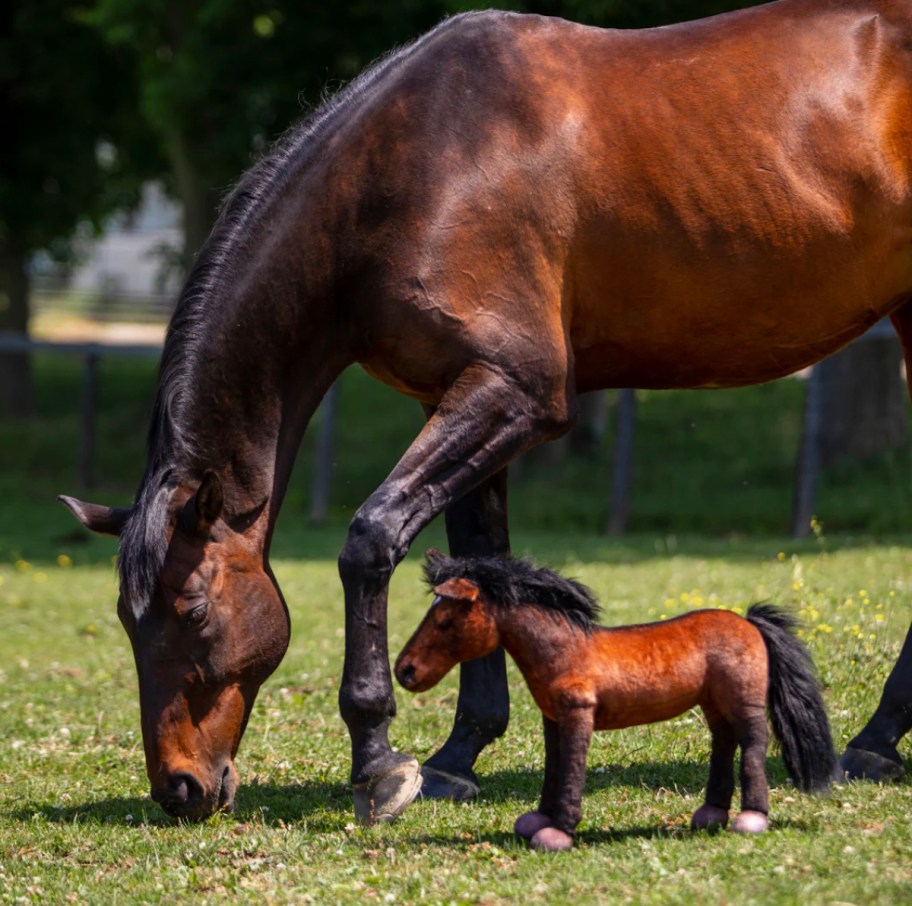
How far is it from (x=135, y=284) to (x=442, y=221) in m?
49.3

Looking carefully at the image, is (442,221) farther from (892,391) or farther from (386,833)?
(892,391)

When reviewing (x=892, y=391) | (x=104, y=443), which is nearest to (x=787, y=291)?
(x=892, y=391)

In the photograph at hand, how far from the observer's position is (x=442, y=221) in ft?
14.9

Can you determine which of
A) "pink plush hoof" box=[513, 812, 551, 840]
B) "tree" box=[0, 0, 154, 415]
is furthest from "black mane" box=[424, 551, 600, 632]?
"tree" box=[0, 0, 154, 415]

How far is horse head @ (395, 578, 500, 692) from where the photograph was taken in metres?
3.90

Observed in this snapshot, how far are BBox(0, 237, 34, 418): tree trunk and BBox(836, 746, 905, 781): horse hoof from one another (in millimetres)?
18977

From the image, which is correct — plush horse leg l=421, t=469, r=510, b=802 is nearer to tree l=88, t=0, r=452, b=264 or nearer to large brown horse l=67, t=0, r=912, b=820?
large brown horse l=67, t=0, r=912, b=820

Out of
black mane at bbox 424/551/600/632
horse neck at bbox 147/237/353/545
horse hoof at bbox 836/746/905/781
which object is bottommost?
horse hoof at bbox 836/746/905/781

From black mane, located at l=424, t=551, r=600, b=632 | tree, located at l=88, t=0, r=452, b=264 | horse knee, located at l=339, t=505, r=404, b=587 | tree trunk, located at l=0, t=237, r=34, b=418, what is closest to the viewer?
black mane, located at l=424, t=551, r=600, b=632

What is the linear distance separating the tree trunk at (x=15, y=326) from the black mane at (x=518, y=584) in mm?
19125

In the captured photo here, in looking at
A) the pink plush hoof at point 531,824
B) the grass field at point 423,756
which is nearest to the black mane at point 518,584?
the pink plush hoof at point 531,824

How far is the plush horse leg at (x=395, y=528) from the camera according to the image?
4453 millimetres

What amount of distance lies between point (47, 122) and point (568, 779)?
1934cm

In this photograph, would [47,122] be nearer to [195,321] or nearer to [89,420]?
[89,420]
